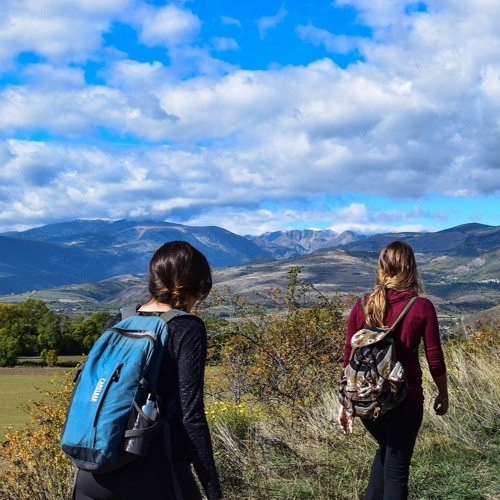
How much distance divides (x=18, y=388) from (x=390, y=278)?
44.5 meters

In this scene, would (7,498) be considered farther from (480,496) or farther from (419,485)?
(480,496)

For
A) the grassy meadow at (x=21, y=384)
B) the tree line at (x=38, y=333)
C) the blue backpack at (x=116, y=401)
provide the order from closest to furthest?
the blue backpack at (x=116, y=401) → the grassy meadow at (x=21, y=384) → the tree line at (x=38, y=333)

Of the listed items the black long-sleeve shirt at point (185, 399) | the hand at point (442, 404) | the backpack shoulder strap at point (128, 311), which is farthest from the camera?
the hand at point (442, 404)

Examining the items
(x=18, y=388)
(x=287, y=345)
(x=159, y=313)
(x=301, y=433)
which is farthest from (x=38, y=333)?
(x=159, y=313)

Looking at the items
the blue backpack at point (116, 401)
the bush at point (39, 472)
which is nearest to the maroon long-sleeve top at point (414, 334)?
the blue backpack at point (116, 401)

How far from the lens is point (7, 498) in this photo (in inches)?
164

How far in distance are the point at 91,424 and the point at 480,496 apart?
9.54ft

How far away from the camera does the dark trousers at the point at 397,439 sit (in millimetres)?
3066

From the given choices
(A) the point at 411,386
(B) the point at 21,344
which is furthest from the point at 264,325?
(B) the point at 21,344

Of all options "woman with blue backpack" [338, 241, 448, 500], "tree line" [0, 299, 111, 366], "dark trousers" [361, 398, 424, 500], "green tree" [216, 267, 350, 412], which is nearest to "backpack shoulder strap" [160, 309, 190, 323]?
"woman with blue backpack" [338, 241, 448, 500]

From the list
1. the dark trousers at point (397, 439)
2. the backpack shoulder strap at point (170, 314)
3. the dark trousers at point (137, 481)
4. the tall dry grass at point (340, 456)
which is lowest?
the tall dry grass at point (340, 456)

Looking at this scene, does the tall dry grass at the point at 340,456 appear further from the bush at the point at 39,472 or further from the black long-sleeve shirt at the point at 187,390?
the black long-sleeve shirt at the point at 187,390

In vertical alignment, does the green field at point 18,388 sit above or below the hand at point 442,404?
below

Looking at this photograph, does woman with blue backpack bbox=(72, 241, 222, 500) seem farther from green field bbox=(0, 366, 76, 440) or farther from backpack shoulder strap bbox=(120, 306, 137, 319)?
green field bbox=(0, 366, 76, 440)
